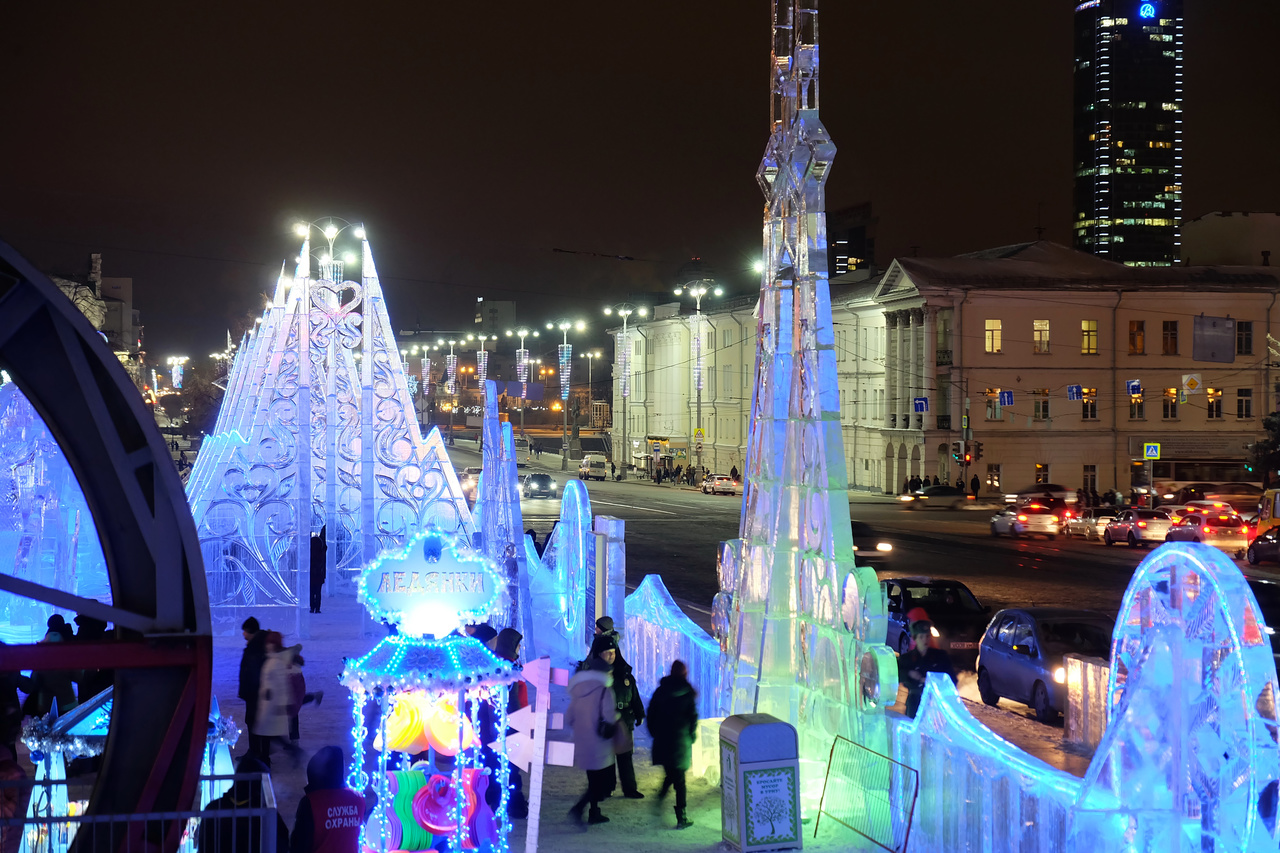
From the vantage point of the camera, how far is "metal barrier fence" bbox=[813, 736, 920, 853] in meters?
9.30

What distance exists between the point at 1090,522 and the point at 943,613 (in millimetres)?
23477

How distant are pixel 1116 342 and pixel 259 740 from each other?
57.4 m

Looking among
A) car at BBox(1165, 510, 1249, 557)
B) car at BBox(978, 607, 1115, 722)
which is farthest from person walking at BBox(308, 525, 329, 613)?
car at BBox(1165, 510, 1249, 557)

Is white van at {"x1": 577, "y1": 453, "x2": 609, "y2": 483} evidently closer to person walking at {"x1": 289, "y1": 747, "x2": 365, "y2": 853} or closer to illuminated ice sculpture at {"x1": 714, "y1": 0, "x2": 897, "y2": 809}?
illuminated ice sculpture at {"x1": 714, "y1": 0, "x2": 897, "y2": 809}

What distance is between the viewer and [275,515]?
2122 cm

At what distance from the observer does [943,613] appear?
19.2 meters

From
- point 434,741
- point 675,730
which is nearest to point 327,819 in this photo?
point 434,741

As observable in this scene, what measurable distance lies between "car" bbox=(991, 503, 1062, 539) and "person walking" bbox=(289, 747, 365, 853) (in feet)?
119

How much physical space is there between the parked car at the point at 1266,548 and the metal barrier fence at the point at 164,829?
99.8 ft

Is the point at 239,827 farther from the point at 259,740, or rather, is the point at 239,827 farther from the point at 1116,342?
the point at 1116,342

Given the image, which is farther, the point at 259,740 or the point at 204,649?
the point at 259,740

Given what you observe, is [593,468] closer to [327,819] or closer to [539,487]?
[539,487]

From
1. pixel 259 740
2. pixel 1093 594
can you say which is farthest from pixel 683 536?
pixel 259 740

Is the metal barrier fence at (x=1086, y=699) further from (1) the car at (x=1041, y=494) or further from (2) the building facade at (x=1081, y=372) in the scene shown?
(2) the building facade at (x=1081, y=372)
